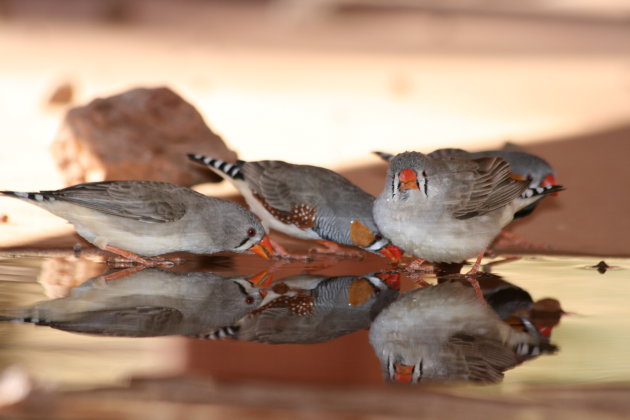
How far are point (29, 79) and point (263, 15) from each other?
19.0 feet

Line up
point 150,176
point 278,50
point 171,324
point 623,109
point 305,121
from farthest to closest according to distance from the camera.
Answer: point 278,50, point 623,109, point 305,121, point 150,176, point 171,324

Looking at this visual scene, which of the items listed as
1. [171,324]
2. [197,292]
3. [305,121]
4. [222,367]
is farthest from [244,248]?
[305,121]

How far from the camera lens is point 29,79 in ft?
35.6

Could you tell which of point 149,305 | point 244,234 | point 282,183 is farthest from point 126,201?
point 282,183

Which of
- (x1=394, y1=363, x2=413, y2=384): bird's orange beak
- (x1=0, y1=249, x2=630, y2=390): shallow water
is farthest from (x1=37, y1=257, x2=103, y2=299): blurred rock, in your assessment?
(x1=394, y1=363, x2=413, y2=384): bird's orange beak

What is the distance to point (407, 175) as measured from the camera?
16.6ft

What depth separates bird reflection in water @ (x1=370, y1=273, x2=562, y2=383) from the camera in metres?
3.94

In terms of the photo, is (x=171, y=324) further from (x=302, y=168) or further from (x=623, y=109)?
(x=623, y=109)

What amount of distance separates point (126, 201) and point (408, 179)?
5.20 feet

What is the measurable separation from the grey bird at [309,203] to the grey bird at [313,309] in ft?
1.26

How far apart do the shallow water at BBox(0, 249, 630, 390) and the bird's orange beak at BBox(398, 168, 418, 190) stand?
1.80 feet

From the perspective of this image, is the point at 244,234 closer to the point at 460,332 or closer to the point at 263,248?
the point at 263,248

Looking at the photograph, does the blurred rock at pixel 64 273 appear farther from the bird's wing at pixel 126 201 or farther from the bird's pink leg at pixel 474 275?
the bird's pink leg at pixel 474 275

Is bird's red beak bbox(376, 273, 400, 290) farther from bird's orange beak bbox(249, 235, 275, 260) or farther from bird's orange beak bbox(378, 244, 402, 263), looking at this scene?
bird's orange beak bbox(249, 235, 275, 260)
